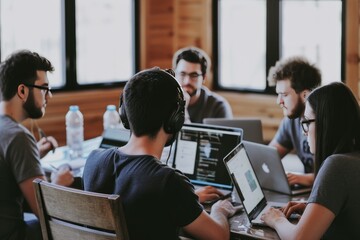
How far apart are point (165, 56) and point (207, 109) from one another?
80.3 inches

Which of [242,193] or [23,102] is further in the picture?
[23,102]

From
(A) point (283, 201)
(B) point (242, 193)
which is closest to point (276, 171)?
(A) point (283, 201)

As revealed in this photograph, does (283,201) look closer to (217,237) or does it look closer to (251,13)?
(217,237)

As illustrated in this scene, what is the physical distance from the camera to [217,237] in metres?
2.15

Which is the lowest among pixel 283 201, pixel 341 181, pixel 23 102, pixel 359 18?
pixel 283 201

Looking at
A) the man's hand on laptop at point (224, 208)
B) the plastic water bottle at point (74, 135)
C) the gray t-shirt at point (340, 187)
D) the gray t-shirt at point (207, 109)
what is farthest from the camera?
the gray t-shirt at point (207, 109)

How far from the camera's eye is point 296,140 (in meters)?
3.47

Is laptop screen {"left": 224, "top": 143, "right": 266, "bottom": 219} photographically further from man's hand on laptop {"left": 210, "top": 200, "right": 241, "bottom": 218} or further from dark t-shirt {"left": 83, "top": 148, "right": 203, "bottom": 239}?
dark t-shirt {"left": 83, "top": 148, "right": 203, "bottom": 239}

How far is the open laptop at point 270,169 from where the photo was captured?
2.87 m

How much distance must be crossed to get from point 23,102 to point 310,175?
137 cm

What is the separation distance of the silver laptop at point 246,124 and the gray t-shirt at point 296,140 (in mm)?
251

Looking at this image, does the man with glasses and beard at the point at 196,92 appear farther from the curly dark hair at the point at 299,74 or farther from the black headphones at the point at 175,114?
the black headphones at the point at 175,114

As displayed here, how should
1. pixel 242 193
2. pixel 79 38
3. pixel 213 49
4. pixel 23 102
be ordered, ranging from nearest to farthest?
pixel 242 193 → pixel 23 102 → pixel 79 38 → pixel 213 49

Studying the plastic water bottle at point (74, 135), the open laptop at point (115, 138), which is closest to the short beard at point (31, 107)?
the open laptop at point (115, 138)
